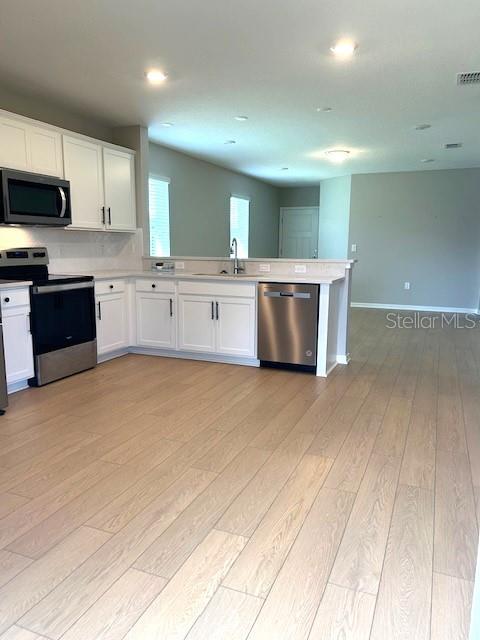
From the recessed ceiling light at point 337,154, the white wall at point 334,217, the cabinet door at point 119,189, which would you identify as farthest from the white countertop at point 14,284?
the white wall at point 334,217

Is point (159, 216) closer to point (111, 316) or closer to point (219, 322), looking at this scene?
point (111, 316)

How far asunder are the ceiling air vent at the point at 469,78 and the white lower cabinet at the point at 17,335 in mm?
3924

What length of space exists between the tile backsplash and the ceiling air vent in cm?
355

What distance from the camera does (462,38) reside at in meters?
3.03

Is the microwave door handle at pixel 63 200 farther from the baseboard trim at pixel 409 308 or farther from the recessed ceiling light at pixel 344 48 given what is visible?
the baseboard trim at pixel 409 308

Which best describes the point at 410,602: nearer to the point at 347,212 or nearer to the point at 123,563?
the point at 123,563

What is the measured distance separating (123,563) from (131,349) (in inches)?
137

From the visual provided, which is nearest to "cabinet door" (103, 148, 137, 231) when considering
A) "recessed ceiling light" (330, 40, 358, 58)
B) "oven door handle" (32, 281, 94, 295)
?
"oven door handle" (32, 281, 94, 295)

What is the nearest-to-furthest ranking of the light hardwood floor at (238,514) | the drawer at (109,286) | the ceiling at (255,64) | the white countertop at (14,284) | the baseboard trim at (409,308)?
1. the light hardwood floor at (238,514)
2. the ceiling at (255,64)
3. the white countertop at (14,284)
4. the drawer at (109,286)
5. the baseboard trim at (409,308)

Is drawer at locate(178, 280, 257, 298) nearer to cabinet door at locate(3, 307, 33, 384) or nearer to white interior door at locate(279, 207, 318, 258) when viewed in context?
cabinet door at locate(3, 307, 33, 384)

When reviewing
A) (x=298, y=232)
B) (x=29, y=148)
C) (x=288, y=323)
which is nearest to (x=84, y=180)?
(x=29, y=148)

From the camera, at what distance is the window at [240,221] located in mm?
8734

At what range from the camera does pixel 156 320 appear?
15.6 ft

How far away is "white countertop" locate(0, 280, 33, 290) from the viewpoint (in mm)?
3330
